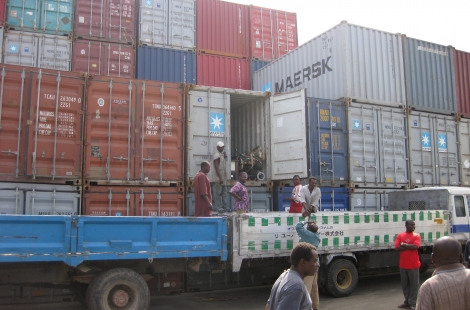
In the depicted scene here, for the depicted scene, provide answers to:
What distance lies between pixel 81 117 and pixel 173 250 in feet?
12.4

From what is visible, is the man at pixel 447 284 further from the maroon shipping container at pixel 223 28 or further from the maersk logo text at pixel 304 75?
the maroon shipping container at pixel 223 28

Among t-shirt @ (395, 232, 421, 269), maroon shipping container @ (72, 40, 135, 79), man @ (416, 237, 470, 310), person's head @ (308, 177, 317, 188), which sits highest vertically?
maroon shipping container @ (72, 40, 135, 79)

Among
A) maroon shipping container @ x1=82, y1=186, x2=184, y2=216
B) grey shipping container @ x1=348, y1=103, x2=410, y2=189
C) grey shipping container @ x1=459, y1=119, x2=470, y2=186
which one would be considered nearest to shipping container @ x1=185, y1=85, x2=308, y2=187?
maroon shipping container @ x1=82, y1=186, x2=184, y2=216

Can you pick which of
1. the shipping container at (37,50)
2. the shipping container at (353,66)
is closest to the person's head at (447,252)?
the shipping container at (353,66)

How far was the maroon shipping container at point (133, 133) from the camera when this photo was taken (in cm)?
884

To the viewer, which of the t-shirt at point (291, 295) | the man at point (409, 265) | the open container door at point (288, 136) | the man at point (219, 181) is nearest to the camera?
the t-shirt at point (291, 295)

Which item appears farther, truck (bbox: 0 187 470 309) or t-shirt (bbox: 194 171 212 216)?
t-shirt (bbox: 194 171 212 216)

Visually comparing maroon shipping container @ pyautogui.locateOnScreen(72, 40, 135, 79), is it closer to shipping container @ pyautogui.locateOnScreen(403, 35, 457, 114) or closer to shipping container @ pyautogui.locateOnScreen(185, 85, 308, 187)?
shipping container @ pyautogui.locateOnScreen(185, 85, 308, 187)

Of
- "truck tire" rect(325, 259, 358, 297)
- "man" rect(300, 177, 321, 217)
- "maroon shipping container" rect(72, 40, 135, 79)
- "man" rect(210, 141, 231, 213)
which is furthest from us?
"maroon shipping container" rect(72, 40, 135, 79)

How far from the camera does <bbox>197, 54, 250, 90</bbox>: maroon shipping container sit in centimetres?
1495

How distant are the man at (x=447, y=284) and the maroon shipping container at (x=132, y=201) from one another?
700cm

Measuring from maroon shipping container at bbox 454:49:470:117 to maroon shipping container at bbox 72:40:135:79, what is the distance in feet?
34.4

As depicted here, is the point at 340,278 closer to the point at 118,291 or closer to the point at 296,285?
the point at 118,291

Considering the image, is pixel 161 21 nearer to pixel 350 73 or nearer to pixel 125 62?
pixel 125 62
